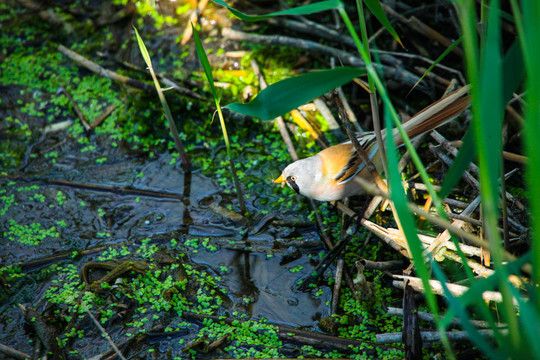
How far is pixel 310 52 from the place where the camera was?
4.20 m

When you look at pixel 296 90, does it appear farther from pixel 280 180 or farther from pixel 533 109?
pixel 280 180

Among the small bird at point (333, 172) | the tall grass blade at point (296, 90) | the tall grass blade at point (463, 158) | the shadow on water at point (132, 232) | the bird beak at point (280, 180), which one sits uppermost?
the tall grass blade at point (296, 90)

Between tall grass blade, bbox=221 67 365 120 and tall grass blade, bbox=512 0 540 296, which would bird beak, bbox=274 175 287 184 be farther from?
tall grass blade, bbox=512 0 540 296

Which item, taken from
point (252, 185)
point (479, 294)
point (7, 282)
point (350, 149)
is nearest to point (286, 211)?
point (252, 185)

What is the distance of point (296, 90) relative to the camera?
70.9 inches

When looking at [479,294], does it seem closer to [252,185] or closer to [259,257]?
[259,257]

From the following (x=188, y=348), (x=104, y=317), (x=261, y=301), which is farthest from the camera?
(x=261, y=301)

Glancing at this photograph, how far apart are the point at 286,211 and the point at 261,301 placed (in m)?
0.83

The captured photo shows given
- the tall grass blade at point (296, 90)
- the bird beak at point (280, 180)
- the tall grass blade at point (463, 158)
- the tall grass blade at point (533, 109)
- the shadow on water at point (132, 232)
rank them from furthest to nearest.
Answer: the bird beak at point (280, 180)
the shadow on water at point (132, 232)
the tall grass blade at point (296, 90)
the tall grass blade at point (463, 158)
the tall grass blade at point (533, 109)

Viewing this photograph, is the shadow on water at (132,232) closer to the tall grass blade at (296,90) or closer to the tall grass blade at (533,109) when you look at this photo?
the tall grass blade at (296,90)

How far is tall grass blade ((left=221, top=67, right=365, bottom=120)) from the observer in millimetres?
1733

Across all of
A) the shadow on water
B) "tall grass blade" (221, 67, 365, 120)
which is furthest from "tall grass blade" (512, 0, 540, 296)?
the shadow on water

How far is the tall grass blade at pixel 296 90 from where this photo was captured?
173 cm

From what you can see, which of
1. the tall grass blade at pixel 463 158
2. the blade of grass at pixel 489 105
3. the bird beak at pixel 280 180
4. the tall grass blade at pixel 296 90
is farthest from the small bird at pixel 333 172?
the blade of grass at pixel 489 105
